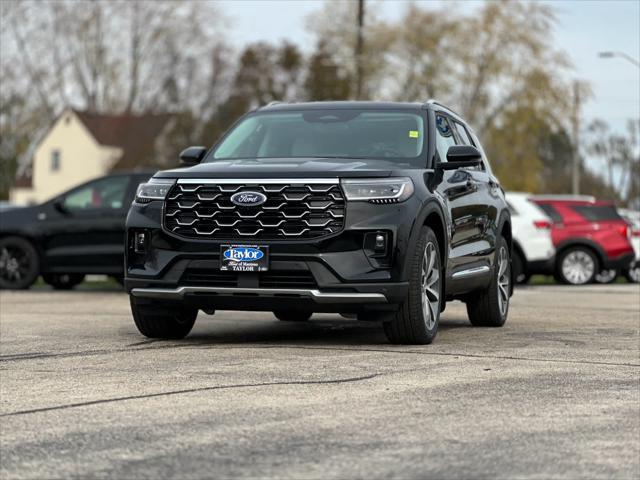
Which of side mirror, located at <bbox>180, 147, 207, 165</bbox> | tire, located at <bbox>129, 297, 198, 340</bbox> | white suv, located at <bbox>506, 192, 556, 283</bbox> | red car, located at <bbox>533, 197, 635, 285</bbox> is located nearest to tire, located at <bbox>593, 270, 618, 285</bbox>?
red car, located at <bbox>533, 197, 635, 285</bbox>

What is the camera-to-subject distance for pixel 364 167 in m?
9.87

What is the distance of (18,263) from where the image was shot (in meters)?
19.3

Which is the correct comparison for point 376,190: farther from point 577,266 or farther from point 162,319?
point 577,266

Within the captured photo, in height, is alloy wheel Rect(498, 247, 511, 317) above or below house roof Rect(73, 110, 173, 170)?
above

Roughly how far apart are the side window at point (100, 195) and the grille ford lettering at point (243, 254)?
30.9 ft

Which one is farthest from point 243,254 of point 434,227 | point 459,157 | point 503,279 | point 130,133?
point 130,133

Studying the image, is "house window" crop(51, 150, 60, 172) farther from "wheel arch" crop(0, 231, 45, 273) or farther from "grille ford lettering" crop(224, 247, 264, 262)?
"grille ford lettering" crop(224, 247, 264, 262)

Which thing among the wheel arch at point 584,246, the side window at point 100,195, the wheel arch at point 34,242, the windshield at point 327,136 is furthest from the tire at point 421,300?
the wheel arch at point 584,246

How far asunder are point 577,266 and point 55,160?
70.1m

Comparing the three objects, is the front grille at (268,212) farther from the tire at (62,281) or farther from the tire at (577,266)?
the tire at (577,266)

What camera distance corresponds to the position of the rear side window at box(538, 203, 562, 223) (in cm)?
2464

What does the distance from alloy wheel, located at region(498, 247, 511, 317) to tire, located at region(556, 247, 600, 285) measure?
1203cm

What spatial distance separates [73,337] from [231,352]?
166cm

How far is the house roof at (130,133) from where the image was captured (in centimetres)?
7461
